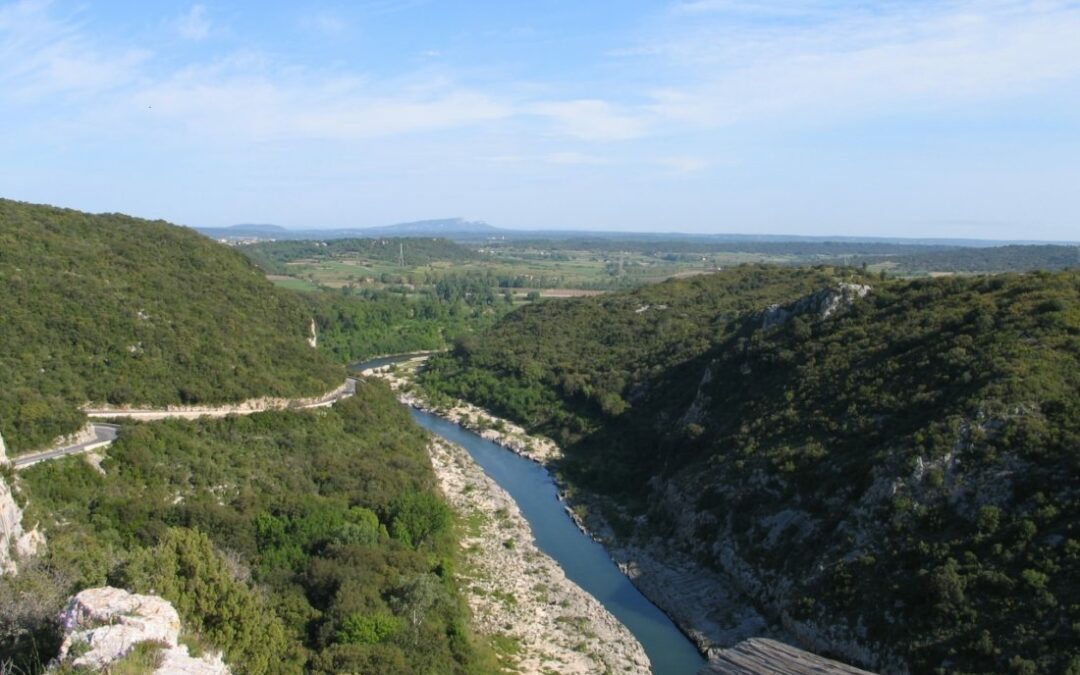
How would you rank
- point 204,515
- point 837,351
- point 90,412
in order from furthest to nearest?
1. point 837,351
2. point 90,412
3. point 204,515

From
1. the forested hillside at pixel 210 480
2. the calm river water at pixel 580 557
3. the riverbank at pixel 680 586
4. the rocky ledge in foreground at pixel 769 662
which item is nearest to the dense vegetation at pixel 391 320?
the calm river water at pixel 580 557

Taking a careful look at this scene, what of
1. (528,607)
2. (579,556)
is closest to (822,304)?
(579,556)

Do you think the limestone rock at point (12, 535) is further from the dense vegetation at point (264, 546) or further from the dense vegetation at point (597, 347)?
the dense vegetation at point (597, 347)

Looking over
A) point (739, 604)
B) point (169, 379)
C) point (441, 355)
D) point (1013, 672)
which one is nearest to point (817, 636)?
point (739, 604)

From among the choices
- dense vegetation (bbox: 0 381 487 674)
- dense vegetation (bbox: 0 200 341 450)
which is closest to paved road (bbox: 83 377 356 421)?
dense vegetation (bbox: 0 200 341 450)

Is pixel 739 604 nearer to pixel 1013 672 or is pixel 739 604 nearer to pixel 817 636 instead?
pixel 817 636

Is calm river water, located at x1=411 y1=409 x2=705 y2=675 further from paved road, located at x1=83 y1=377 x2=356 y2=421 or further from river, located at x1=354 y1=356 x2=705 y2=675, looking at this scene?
paved road, located at x1=83 y1=377 x2=356 y2=421

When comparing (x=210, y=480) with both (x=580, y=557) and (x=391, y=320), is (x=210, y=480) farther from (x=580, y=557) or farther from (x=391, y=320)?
(x=391, y=320)
